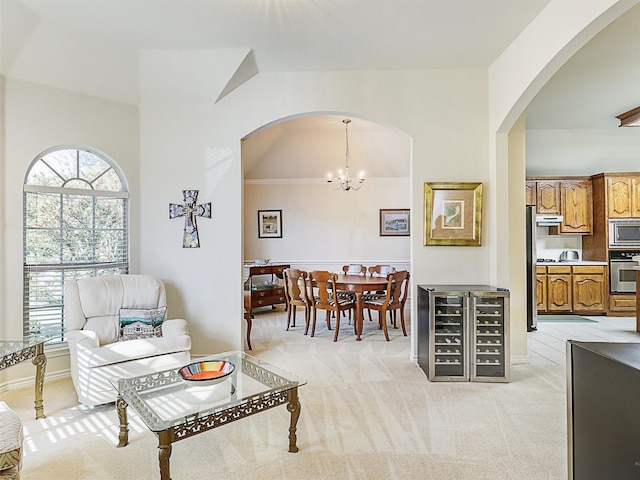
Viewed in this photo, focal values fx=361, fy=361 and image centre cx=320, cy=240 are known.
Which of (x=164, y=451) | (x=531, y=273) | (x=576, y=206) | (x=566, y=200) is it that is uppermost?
(x=566, y=200)

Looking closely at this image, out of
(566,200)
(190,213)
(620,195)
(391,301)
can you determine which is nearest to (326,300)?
(391,301)

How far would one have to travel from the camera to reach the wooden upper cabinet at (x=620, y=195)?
6.04 meters

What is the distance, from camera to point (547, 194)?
250 inches

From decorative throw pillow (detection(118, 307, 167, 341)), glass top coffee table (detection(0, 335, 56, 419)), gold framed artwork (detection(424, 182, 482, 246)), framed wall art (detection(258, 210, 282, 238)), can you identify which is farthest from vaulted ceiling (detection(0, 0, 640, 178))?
framed wall art (detection(258, 210, 282, 238))

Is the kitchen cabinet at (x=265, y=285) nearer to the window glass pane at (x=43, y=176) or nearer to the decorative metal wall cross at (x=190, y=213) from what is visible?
the decorative metal wall cross at (x=190, y=213)

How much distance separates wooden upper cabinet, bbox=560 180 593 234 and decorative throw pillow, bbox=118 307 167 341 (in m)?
6.59

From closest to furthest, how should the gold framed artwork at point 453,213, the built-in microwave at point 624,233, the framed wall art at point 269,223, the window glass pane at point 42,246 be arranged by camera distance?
the window glass pane at point 42,246
the gold framed artwork at point 453,213
the built-in microwave at point 624,233
the framed wall art at point 269,223

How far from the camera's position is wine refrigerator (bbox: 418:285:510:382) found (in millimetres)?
3305

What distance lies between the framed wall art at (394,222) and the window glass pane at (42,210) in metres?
5.63

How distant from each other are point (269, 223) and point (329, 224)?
129 cm

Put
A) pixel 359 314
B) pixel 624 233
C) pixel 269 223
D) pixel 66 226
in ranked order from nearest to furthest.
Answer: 1. pixel 66 226
2. pixel 359 314
3. pixel 624 233
4. pixel 269 223

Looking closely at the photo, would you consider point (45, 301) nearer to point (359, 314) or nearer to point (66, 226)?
point (66, 226)

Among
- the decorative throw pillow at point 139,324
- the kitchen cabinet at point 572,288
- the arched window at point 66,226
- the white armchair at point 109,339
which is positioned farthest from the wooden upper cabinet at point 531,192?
the arched window at point 66,226

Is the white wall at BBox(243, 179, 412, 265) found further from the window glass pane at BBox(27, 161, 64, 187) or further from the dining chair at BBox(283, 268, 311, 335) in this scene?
the window glass pane at BBox(27, 161, 64, 187)
